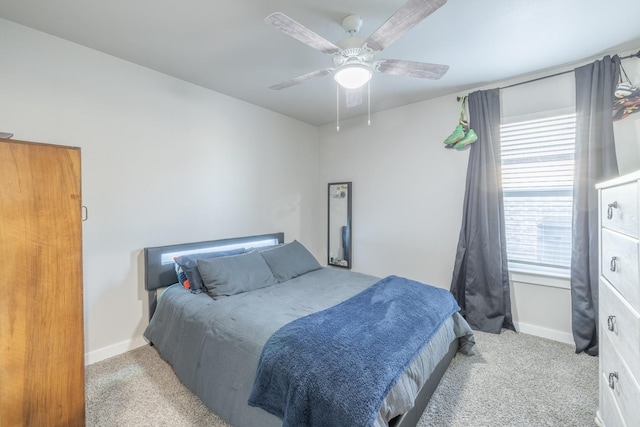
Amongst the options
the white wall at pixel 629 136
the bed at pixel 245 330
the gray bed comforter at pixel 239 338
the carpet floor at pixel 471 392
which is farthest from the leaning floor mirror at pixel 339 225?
the white wall at pixel 629 136

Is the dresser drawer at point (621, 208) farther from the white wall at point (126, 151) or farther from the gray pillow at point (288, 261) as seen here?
the white wall at point (126, 151)

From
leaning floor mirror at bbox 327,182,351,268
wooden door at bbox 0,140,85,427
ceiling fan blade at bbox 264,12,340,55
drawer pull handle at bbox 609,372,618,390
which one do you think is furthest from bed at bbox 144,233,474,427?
ceiling fan blade at bbox 264,12,340,55

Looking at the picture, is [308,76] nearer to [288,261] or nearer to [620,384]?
[288,261]

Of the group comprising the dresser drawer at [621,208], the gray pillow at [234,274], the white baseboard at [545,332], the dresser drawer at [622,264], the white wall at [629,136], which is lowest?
the white baseboard at [545,332]

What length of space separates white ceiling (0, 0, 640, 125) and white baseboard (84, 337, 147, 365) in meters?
2.56

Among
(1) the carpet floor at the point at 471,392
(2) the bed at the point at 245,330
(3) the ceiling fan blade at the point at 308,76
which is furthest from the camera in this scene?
(3) the ceiling fan blade at the point at 308,76

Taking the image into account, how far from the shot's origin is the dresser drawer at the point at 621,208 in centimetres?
116

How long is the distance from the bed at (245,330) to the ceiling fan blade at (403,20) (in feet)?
5.60

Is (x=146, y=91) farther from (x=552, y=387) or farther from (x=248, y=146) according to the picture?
(x=552, y=387)

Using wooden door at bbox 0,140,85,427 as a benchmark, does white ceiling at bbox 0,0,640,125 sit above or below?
above

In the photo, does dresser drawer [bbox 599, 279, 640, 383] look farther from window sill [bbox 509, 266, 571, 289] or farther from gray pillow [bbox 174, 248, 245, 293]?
gray pillow [bbox 174, 248, 245, 293]

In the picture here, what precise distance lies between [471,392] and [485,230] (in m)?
1.60

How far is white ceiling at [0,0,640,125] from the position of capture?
5.87 feet

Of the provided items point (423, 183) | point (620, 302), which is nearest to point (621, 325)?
point (620, 302)
